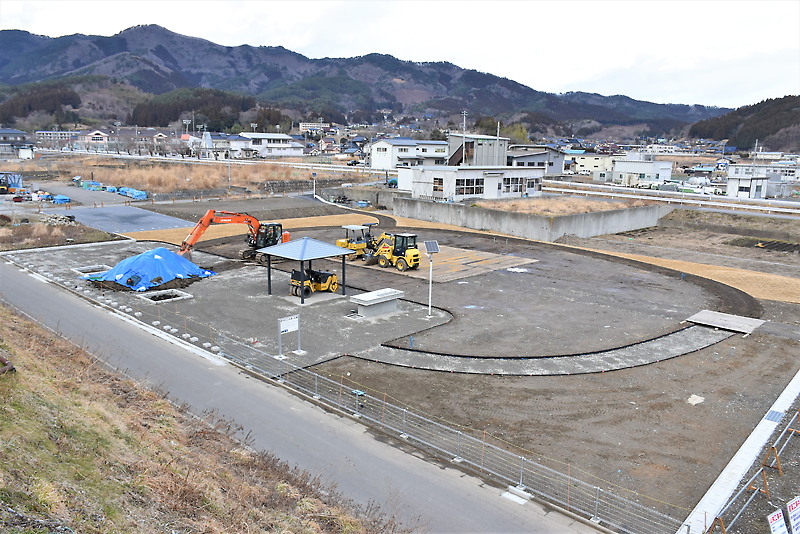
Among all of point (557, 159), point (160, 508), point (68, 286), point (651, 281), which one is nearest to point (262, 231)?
point (68, 286)

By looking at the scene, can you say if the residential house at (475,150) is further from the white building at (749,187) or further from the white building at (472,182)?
the white building at (749,187)

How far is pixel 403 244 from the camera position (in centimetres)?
2953

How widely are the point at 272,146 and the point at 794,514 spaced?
407 feet

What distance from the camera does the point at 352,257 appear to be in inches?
1281

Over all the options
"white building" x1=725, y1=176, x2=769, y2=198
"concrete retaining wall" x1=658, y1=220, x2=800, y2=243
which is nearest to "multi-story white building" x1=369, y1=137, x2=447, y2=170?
"white building" x1=725, y1=176, x2=769, y2=198

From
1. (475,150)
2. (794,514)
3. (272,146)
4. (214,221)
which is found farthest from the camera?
(272,146)

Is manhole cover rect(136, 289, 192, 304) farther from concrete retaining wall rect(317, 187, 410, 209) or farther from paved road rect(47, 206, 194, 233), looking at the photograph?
concrete retaining wall rect(317, 187, 410, 209)

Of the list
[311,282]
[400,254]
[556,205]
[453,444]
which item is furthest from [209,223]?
[556,205]

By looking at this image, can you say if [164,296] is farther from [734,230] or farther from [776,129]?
[776,129]

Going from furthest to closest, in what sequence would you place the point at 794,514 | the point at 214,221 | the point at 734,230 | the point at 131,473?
the point at 734,230, the point at 214,221, the point at 794,514, the point at 131,473

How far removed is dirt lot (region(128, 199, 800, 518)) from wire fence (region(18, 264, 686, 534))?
43 cm

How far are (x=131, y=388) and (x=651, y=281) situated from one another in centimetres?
2526

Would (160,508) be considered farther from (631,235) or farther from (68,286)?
(631,235)

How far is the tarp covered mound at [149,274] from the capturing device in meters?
24.8
